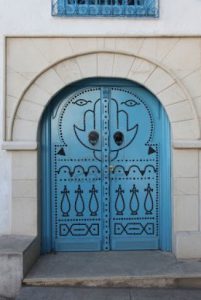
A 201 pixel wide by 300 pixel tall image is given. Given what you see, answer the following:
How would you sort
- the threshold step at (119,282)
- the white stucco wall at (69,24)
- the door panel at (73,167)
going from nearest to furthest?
the threshold step at (119,282), the white stucco wall at (69,24), the door panel at (73,167)

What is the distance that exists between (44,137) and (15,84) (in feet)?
2.60

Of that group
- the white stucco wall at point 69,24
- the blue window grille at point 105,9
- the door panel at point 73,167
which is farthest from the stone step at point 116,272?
the blue window grille at point 105,9

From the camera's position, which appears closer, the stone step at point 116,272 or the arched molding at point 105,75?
the stone step at point 116,272

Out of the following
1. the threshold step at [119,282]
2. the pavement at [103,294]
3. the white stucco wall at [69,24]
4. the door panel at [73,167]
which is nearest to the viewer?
the pavement at [103,294]

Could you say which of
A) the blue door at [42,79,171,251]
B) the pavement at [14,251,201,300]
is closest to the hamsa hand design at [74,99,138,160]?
the blue door at [42,79,171,251]

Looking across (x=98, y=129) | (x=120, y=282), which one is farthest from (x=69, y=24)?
(x=120, y=282)

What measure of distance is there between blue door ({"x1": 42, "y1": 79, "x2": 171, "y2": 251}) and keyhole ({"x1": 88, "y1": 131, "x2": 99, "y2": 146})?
0.01m

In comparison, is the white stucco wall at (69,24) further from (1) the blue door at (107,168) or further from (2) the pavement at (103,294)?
(2) the pavement at (103,294)

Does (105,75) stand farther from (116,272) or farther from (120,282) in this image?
(120,282)

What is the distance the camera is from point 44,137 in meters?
5.91

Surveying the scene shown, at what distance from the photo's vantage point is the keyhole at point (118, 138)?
5.94 meters

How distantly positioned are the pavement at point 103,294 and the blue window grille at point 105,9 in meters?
3.29

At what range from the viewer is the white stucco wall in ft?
18.3

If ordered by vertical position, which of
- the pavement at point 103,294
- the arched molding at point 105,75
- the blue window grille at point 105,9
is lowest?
the pavement at point 103,294
